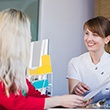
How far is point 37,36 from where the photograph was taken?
10.9 feet

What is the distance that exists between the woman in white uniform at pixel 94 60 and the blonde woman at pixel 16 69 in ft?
2.11

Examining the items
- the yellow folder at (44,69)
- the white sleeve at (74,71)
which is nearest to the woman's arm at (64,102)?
the white sleeve at (74,71)

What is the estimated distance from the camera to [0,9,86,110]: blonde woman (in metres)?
1.01

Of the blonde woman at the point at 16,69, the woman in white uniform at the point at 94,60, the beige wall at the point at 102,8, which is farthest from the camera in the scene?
the beige wall at the point at 102,8

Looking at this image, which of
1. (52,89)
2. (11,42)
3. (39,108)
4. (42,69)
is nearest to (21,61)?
(11,42)

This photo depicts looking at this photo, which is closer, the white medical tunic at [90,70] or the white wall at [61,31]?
the white medical tunic at [90,70]

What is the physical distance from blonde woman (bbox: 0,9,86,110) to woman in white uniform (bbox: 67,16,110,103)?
642 millimetres

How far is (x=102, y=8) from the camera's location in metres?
3.29

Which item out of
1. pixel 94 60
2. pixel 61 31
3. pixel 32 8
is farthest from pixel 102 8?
pixel 94 60

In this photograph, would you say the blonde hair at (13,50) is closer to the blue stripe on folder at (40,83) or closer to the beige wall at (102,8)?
the blue stripe on folder at (40,83)

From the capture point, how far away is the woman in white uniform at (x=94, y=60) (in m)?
1.73

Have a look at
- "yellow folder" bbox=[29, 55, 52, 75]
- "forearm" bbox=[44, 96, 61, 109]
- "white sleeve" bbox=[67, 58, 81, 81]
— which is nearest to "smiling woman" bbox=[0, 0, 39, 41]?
"yellow folder" bbox=[29, 55, 52, 75]

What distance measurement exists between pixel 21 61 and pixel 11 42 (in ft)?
0.28

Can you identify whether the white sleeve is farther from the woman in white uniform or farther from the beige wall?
the beige wall
